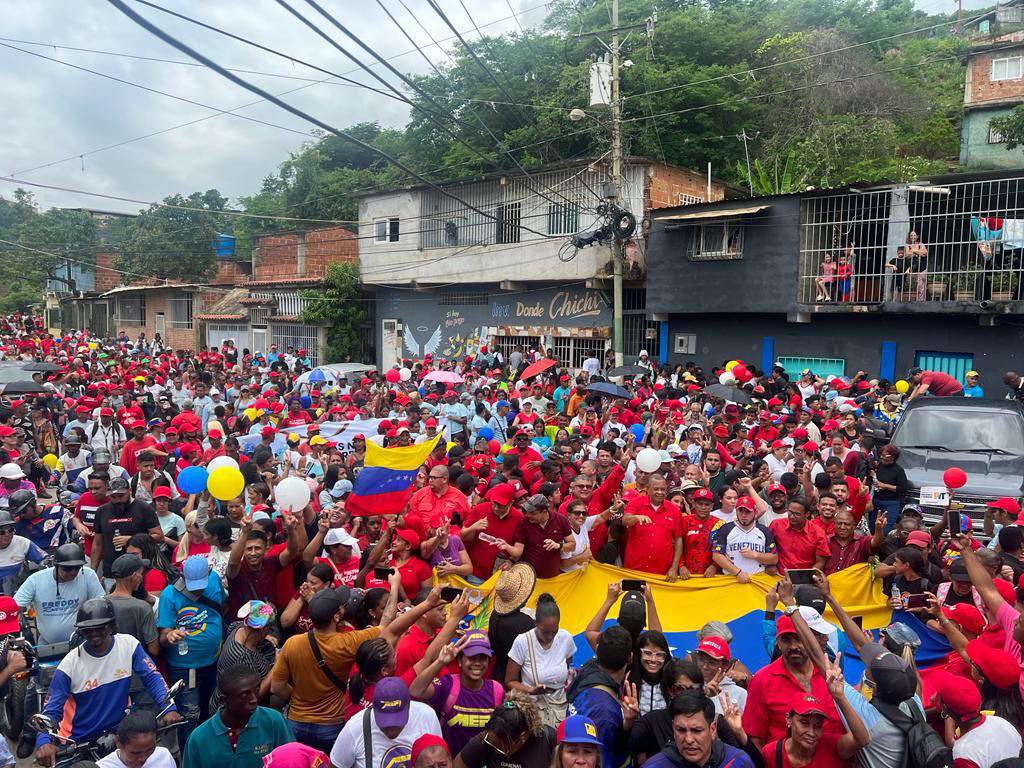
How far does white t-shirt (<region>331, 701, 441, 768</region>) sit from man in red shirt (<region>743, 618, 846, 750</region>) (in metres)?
1.74

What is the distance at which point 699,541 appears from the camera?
725 centimetres

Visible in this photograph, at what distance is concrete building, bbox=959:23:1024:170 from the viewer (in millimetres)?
30203

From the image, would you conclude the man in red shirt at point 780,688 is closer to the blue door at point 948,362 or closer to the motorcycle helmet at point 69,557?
the motorcycle helmet at point 69,557

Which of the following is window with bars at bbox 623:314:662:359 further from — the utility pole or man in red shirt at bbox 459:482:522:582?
man in red shirt at bbox 459:482:522:582

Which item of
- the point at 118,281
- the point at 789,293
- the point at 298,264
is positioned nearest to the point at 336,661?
the point at 789,293

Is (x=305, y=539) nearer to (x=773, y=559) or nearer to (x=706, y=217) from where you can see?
(x=773, y=559)

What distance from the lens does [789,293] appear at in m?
20.1

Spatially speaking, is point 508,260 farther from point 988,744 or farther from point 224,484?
point 988,744

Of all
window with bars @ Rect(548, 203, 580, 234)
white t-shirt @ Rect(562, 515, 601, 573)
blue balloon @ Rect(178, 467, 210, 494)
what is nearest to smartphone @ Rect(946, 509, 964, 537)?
white t-shirt @ Rect(562, 515, 601, 573)

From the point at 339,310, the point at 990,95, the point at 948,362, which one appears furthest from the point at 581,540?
the point at 990,95

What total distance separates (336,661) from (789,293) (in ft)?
58.3

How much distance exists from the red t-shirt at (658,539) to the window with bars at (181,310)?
37019 millimetres

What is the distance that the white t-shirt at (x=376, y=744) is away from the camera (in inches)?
151

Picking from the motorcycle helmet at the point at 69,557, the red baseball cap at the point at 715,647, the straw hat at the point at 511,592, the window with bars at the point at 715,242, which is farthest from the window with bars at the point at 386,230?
the red baseball cap at the point at 715,647
